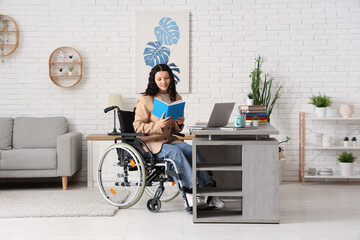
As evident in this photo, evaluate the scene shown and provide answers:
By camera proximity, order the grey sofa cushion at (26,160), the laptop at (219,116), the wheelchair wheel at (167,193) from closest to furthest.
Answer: the laptop at (219,116)
the wheelchair wheel at (167,193)
the grey sofa cushion at (26,160)

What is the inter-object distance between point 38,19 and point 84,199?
2.38 m

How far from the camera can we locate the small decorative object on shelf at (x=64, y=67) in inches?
221

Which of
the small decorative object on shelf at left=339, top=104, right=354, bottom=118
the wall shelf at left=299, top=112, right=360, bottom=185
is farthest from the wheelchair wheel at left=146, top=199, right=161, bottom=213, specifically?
the small decorative object on shelf at left=339, top=104, right=354, bottom=118

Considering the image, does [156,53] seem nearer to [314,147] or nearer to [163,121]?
[163,121]

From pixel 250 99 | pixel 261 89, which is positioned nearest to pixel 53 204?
pixel 250 99

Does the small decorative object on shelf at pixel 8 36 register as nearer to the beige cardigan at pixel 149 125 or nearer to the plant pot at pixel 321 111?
the beige cardigan at pixel 149 125

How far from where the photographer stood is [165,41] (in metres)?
5.59

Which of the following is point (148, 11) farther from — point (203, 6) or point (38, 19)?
point (38, 19)

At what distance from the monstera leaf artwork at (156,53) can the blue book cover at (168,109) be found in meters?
1.77

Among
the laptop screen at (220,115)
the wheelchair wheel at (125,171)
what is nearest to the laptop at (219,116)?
the laptop screen at (220,115)

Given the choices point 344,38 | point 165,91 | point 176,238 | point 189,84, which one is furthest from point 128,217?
point 344,38

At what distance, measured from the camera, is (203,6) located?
5.58 m

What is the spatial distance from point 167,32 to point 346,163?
2.58m

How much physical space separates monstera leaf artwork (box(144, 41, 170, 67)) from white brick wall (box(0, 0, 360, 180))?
0.21 metres
